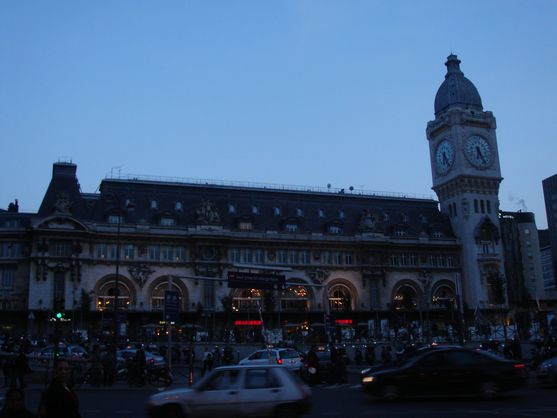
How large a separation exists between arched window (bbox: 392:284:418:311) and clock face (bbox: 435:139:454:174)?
21.2m

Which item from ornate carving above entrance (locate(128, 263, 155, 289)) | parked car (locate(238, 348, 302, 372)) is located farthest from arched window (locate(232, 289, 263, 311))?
parked car (locate(238, 348, 302, 372))

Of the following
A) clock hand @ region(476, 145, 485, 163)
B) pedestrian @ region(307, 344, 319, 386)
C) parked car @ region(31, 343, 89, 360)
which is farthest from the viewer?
clock hand @ region(476, 145, 485, 163)

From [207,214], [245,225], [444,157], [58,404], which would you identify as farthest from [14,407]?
[444,157]

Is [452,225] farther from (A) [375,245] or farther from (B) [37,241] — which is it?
(B) [37,241]

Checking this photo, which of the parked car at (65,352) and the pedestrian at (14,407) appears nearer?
the pedestrian at (14,407)

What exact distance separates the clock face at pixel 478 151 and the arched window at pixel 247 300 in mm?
40091

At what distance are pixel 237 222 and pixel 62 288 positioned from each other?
2525cm

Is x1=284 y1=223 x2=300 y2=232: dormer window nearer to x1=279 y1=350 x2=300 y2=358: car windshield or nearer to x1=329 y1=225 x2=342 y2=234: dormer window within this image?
x1=329 y1=225 x2=342 y2=234: dormer window

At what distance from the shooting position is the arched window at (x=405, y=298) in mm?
90688

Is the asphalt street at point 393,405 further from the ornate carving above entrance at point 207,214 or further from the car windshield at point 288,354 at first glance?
the ornate carving above entrance at point 207,214

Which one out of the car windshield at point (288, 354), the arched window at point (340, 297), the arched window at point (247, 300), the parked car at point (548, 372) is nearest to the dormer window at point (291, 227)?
the arched window at point (340, 297)

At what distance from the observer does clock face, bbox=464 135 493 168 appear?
3912 inches

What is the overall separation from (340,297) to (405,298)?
9524 mm

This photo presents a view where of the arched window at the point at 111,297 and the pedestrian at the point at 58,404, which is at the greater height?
the arched window at the point at 111,297
